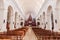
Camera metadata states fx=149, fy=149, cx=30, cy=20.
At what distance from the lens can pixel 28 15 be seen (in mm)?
41969

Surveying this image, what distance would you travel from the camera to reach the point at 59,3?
44.1ft

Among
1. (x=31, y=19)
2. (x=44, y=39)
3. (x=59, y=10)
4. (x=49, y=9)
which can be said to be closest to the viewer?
(x=44, y=39)

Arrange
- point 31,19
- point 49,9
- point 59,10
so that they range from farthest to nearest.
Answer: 1. point 31,19
2. point 49,9
3. point 59,10

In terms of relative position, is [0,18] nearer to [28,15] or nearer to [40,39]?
[40,39]

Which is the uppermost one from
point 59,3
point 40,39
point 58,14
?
point 59,3

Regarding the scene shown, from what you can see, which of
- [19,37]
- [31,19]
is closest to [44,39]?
[19,37]

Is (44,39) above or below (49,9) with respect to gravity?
below

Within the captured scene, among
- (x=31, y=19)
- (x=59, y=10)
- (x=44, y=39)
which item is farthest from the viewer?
(x=31, y=19)

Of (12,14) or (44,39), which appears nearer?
(44,39)

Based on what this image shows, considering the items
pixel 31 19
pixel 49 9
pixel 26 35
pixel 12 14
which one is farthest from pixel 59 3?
pixel 31 19

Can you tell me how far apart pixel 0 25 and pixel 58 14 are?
209 inches

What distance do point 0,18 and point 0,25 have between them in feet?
2.09

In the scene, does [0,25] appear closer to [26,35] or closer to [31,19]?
[26,35]

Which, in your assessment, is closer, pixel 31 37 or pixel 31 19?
pixel 31 37
